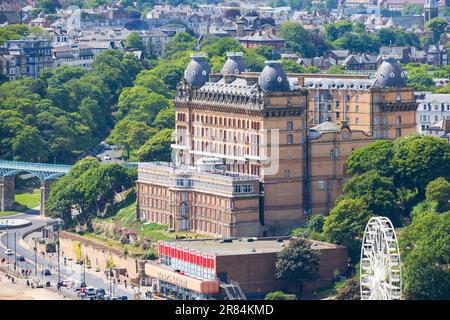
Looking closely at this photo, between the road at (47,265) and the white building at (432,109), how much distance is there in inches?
1317

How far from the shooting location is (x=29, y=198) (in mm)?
145125

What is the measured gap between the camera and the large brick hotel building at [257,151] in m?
118

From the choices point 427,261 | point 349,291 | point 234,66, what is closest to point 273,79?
point 234,66

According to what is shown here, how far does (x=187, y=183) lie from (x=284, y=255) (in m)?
14.5

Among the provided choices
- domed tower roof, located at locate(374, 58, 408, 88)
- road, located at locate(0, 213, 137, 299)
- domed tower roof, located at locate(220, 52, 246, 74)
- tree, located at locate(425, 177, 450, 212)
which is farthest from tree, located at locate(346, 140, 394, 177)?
road, located at locate(0, 213, 137, 299)

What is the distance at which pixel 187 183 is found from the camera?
4734 inches

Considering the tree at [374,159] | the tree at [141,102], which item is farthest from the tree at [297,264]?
the tree at [141,102]

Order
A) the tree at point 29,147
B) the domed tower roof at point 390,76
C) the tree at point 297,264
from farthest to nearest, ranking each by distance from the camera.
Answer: the tree at point 29,147
the domed tower roof at point 390,76
the tree at point 297,264

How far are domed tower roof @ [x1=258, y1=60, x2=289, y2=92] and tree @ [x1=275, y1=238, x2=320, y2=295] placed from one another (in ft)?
46.6

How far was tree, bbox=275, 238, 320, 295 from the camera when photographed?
106625mm

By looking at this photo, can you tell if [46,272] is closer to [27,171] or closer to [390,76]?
[390,76]

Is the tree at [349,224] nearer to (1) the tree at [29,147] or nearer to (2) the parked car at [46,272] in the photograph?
(2) the parked car at [46,272]
